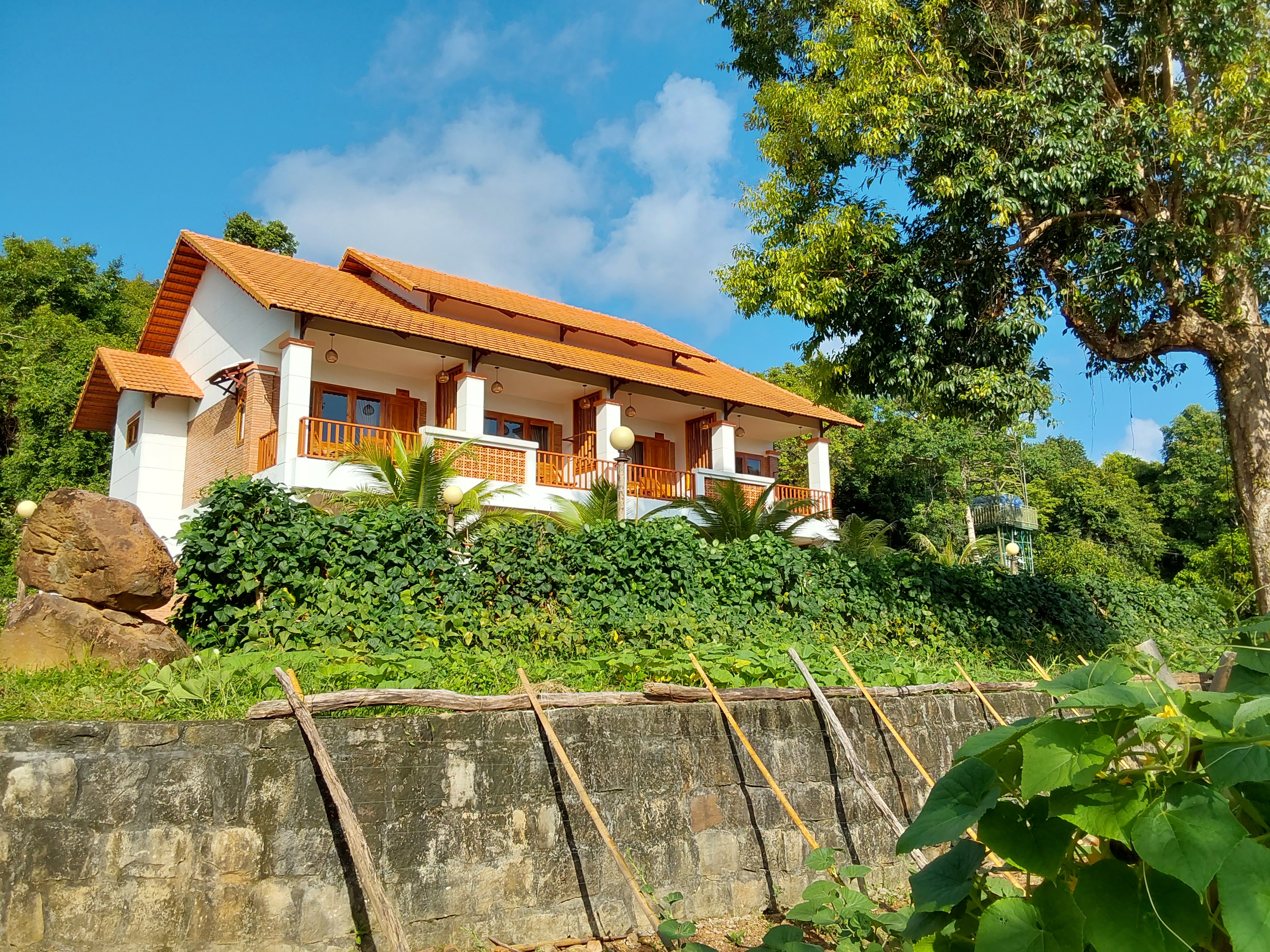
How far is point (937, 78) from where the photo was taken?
11.3m

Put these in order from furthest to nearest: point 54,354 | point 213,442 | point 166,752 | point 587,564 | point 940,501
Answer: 1. point 940,501
2. point 54,354
3. point 213,442
4. point 587,564
5. point 166,752

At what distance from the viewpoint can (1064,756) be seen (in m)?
1.15

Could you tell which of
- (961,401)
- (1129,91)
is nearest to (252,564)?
(961,401)

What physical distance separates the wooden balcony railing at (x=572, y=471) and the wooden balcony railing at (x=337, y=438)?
2.72m

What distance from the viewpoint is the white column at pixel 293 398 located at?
14.3 m

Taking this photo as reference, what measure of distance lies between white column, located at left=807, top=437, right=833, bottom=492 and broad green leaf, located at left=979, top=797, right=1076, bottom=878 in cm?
2129

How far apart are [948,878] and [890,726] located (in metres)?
6.50

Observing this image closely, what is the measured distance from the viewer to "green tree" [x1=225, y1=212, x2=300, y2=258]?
3044cm

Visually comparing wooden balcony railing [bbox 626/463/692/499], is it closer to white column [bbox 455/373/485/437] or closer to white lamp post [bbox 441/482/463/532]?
white column [bbox 455/373/485/437]

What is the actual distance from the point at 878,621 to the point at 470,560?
5.41 meters

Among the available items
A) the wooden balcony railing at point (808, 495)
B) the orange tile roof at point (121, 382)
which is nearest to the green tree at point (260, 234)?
the orange tile roof at point (121, 382)

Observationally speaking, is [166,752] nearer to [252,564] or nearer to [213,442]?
[252,564]

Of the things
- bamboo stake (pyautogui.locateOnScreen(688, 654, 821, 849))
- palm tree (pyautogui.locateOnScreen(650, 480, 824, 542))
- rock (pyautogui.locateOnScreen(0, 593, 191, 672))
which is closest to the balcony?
palm tree (pyautogui.locateOnScreen(650, 480, 824, 542))

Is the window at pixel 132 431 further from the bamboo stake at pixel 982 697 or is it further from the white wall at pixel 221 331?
the bamboo stake at pixel 982 697
